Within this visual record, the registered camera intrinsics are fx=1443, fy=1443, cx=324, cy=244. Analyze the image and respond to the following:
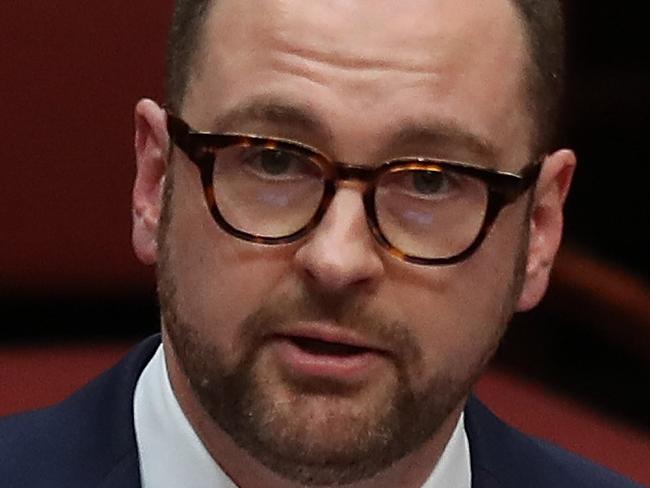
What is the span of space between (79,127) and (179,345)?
1.22 m

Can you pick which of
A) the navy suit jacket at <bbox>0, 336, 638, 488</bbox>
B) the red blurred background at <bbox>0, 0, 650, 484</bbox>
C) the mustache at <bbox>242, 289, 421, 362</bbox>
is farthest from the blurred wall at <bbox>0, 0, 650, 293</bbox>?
the mustache at <bbox>242, 289, 421, 362</bbox>

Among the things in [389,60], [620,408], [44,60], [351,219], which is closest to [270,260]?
[351,219]

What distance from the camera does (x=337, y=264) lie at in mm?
1049

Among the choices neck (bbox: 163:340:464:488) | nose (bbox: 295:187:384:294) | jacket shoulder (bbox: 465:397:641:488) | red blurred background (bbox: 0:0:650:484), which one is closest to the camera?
nose (bbox: 295:187:384:294)

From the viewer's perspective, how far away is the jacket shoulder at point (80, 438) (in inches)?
47.0

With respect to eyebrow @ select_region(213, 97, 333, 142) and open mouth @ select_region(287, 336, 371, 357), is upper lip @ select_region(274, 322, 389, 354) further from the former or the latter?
eyebrow @ select_region(213, 97, 333, 142)

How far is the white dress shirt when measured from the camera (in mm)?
1188

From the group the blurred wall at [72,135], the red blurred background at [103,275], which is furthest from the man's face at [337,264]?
the blurred wall at [72,135]

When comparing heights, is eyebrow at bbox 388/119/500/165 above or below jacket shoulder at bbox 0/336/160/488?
above

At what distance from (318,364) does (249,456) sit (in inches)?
5.1

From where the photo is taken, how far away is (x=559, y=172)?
126 centimetres

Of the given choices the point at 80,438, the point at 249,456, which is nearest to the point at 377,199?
the point at 249,456

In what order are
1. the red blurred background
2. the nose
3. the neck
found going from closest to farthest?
the nose → the neck → the red blurred background

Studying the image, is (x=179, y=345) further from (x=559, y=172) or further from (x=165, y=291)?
(x=559, y=172)
